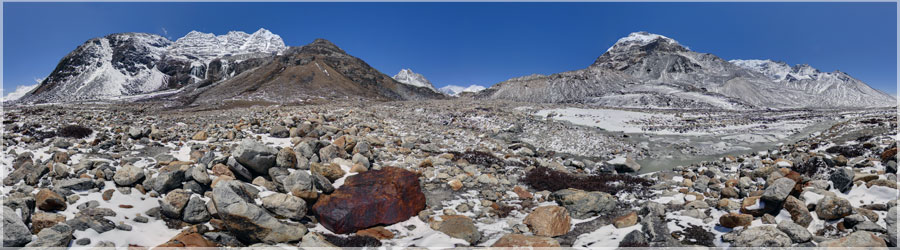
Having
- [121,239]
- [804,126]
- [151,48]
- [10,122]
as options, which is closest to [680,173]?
[121,239]

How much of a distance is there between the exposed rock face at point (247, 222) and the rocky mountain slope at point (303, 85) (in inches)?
2250

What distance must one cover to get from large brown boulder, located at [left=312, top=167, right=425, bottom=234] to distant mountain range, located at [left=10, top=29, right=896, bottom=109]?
75.3m

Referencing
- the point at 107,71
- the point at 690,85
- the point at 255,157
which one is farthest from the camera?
the point at 107,71

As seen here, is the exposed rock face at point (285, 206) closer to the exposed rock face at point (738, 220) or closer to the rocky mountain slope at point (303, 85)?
the exposed rock face at point (738, 220)

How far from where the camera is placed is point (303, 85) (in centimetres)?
7906

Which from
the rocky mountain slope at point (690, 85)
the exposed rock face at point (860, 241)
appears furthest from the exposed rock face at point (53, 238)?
the rocky mountain slope at point (690, 85)

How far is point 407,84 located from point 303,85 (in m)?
53.3

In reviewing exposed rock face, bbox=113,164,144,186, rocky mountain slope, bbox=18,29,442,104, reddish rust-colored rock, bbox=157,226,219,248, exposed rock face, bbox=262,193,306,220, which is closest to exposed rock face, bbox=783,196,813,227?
exposed rock face, bbox=262,193,306,220

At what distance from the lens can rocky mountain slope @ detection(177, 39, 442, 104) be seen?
223 ft

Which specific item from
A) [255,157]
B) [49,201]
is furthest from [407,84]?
[49,201]

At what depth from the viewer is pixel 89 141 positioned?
10.8 m

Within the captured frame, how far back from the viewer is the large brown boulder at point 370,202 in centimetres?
785

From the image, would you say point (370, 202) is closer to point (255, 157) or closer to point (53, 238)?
point (255, 157)

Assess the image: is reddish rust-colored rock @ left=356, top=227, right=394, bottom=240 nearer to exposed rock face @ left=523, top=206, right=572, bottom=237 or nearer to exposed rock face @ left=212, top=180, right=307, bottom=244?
exposed rock face @ left=212, top=180, right=307, bottom=244
